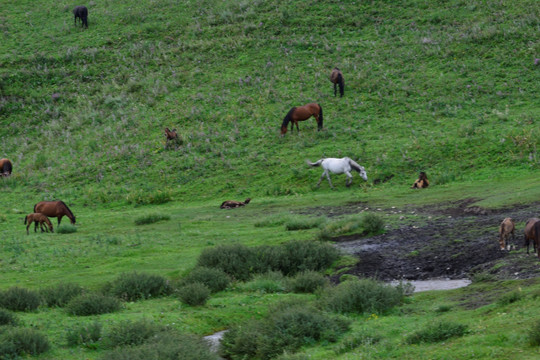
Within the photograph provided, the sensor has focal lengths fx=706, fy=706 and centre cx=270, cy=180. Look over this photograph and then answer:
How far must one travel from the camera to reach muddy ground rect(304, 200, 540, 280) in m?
16.8

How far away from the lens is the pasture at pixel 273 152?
1520cm

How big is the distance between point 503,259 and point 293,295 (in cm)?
510

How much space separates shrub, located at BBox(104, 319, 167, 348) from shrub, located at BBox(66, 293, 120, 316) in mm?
1792

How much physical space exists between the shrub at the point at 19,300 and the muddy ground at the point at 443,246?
793 cm

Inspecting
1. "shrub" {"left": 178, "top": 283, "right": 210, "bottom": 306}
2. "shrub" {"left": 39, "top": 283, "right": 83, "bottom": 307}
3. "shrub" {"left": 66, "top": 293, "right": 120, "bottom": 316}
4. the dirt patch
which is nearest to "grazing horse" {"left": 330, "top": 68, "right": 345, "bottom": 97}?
the dirt patch

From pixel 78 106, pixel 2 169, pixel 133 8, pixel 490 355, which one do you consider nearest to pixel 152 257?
pixel 490 355

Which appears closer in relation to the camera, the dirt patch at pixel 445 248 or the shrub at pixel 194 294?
the shrub at pixel 194 294

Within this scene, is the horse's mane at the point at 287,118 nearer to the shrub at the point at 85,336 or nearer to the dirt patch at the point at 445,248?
the dirt patch at the point at 445,248

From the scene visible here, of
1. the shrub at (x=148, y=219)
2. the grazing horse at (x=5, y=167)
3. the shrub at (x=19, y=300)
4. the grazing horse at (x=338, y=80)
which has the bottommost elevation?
the shrub at (x=148, y=219)

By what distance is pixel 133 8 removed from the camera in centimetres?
6378

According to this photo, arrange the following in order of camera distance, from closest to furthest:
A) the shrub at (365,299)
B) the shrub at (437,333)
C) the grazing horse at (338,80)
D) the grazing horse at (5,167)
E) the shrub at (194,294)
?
1. the shrub at (437,333)
2. the shrub at (365,299)
3. the shrub at (194,294)
4. the grazing horse at (338,80)
5. the grazing horse at (5,167)

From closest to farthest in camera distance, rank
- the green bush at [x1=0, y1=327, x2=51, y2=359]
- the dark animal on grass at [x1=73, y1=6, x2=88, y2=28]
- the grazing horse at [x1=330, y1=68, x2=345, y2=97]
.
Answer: the green bush at [x1=0, y1=327, x2=51, y2=359], the grazing horse at [x1=330, y1=68, x2=345, y2=97], the dark animal on grass at [x1=73, y1=6, x2=88, y2=28]

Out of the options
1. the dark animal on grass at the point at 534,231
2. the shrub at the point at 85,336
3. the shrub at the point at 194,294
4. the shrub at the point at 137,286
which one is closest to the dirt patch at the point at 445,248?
the dark animal on grass at the point at 534,231

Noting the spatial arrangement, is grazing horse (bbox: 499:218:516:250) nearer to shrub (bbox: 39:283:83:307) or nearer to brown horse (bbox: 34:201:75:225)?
shrub (bbox: 39:283:83:307)
